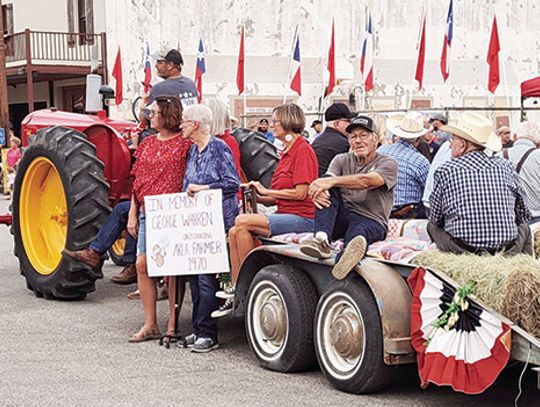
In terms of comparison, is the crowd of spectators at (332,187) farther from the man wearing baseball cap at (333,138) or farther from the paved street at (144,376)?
the paved street at (144,376)

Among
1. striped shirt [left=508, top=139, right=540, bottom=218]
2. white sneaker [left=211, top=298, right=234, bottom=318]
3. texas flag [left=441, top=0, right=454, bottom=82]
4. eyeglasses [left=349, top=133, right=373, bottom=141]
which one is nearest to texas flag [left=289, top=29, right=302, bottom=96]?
texas flag [left=441, top=0, right=454, bottom=82]

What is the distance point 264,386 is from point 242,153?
442 centimetres

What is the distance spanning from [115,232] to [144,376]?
2.41m

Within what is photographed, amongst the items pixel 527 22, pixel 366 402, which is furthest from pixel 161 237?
pixel 527 22

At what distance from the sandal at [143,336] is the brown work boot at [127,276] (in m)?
2.77

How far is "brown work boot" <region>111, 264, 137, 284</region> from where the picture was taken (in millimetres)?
10938

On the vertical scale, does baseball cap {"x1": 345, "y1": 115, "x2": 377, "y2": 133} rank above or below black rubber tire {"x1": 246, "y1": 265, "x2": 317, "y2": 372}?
above

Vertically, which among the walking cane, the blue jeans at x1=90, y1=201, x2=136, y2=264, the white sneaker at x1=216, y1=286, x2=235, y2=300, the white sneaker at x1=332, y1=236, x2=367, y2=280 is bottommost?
the walking cane

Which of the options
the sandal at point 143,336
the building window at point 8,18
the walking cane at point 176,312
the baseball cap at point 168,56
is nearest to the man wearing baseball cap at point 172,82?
the baseball cap at point 168,56

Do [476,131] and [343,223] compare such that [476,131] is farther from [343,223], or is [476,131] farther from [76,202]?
[76,202]

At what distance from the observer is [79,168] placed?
953 cm

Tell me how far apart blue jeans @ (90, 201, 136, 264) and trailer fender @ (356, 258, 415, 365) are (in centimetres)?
340

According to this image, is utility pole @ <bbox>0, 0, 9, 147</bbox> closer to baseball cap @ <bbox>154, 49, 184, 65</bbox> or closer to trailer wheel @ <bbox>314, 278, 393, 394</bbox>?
baseball cap @ <bbox>154, 49, 184, 65</bbox>

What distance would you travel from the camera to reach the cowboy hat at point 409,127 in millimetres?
9887
